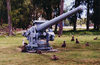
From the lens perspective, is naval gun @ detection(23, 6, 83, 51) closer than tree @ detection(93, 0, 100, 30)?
Yes

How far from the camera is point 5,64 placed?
394 inches

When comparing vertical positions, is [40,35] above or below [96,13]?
below

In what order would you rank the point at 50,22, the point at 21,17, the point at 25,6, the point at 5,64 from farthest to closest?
1. the point at 25,6
2. the point at 21,17
3. the point at 50,22
4. the point at 5,64

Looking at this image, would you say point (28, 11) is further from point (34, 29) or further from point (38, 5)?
point (34, 29)

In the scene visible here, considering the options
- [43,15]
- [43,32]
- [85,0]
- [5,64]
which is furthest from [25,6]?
[5,64]

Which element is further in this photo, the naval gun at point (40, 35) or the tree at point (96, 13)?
the tree at point (96, 13)

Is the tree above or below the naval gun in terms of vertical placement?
above

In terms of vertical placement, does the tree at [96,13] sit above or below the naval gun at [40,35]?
above

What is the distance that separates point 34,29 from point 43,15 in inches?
1237

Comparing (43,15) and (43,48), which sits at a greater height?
(43,15)

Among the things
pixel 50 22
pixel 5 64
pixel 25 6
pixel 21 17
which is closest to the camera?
pixel 5 64

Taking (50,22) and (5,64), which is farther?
(50,22)

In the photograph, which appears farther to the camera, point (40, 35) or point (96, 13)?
point (96, 13)

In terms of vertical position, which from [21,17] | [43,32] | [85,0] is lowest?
[43,32]
